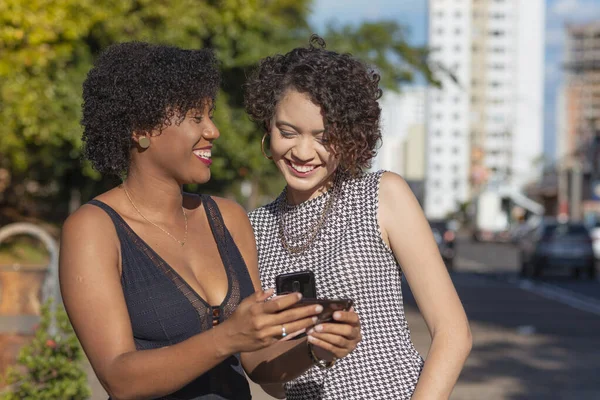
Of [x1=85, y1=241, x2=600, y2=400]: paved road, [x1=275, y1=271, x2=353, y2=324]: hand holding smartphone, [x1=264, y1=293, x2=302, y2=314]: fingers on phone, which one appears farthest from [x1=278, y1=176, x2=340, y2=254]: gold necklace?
[x1=85, y1=241, x2=600, y2=400]: paved road

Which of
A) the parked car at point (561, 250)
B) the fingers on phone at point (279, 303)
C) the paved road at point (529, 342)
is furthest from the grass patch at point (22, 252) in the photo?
the fingers on phone at point (279, 303)

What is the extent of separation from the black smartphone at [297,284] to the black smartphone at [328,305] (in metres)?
0.11

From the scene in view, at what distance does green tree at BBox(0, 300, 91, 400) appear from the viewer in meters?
6.21

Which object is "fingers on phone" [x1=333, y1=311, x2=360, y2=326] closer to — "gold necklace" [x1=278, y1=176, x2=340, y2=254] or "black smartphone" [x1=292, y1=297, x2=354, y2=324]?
"black smartphone" [x1=292, y1=297, x2=354, y2=324]

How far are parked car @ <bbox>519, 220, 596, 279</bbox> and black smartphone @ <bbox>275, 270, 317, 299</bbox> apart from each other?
26945 millimetres

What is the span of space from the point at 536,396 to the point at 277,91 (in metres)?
7.35

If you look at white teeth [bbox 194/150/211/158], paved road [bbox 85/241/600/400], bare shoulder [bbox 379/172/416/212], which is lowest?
paved road [bbox 85/241/600/400]

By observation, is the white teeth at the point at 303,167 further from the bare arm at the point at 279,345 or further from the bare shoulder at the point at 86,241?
the bare shoulder at the point at 86,241

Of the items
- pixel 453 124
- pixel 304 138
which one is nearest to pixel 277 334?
pixel 304 138

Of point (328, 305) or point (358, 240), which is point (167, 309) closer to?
point (328, 305)

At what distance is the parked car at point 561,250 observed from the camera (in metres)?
28.7

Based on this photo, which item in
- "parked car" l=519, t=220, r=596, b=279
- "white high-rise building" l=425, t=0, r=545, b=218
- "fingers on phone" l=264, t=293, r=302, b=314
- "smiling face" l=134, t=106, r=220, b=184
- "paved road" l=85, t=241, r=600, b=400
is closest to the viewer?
"fingers on phone" l=264, t=293, r=302, b=314

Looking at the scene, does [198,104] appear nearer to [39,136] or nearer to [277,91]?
[277,91]

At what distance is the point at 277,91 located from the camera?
302 centimetres
